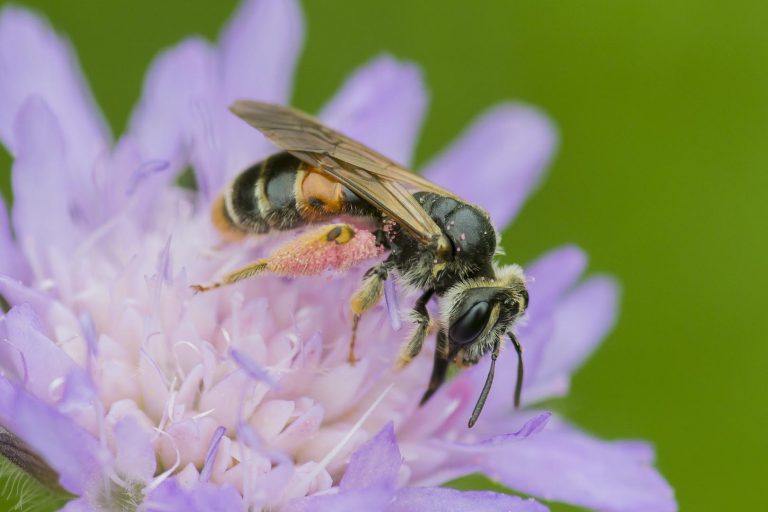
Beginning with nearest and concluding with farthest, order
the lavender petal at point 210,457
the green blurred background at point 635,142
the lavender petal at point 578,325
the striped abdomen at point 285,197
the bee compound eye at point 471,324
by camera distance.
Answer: the lavender petal at point 210,457 → the bee compound eye at point 471,324 → the striped abdomen at point 285,197 → the lavender petal at point 578,325 → the green blurred background at point 635,142

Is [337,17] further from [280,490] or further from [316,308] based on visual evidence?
[280,490]

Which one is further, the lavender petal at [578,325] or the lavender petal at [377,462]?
the lavender petal at [578,325]

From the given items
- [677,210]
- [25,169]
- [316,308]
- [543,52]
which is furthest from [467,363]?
[543,52]

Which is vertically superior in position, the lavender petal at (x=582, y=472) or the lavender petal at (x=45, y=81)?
the lavender petal at (x=45, y=81)

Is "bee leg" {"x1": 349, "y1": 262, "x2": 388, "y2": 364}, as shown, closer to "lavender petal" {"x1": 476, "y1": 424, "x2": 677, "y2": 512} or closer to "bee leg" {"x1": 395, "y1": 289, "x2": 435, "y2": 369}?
"bee leg" {"x1": 395, "y1": 289, "x2": 435, "y2": 369}

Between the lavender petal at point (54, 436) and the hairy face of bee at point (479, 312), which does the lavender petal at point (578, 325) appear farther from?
the lavender petal at point (54, 436)

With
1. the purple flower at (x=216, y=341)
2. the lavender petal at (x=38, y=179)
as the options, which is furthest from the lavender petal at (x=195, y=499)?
the lavender petal at (x=38, y=179)

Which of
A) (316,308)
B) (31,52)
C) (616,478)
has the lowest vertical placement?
(616,478)

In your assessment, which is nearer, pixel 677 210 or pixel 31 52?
pixel 31 52

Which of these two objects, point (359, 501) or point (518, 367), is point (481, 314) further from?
point (359, 501)
